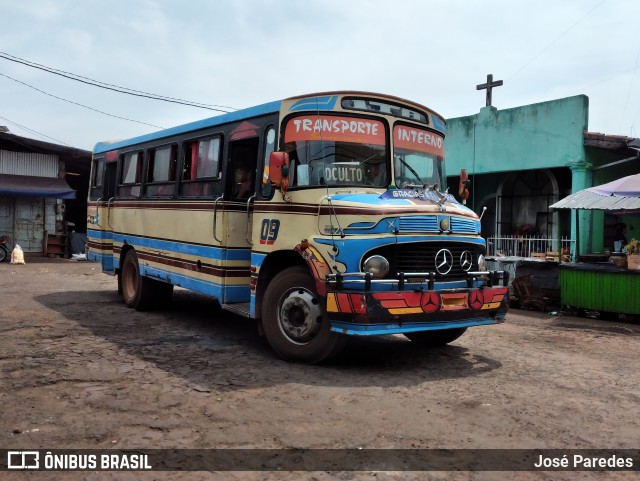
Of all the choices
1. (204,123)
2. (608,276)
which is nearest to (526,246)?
(608,276)

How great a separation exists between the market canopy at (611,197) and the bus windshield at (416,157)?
517 cm

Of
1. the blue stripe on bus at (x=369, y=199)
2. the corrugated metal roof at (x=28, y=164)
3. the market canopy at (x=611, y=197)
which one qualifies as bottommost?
the blue stripe on bus at (x=369, y=199)

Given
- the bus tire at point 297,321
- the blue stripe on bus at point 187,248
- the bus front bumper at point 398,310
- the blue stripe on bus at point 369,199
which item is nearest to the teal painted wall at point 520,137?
the bus front bumper at point 398,310

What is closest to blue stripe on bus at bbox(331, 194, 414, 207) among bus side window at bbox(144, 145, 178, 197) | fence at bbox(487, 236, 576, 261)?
bus side window at bbox(144, 145, 178, 197)

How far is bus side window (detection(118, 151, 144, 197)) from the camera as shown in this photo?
9.59m

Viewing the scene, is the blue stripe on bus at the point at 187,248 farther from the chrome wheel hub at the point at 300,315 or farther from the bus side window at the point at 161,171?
the chrome wheel hub at the point at 300,315

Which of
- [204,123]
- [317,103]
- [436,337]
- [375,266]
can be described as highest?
[204,123]

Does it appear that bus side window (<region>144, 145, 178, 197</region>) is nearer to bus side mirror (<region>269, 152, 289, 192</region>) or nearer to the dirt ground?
the dirt ground

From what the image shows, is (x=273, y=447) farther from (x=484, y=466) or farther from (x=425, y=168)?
(x=425, y=168)

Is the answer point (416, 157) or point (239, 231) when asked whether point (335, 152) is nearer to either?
point (416, 157)

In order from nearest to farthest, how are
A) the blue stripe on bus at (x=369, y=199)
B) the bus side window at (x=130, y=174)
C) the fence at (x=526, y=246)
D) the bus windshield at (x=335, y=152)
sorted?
the blue stripe on bus at (x=369, y=199) < the bus windshield at (x=335, y=152) < the bus side window at (x=130, y=174) < the fence at (x=526, y=246)

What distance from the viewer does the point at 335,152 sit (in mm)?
5988

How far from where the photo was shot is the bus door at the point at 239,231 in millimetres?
6922

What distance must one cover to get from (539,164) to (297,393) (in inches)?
478
